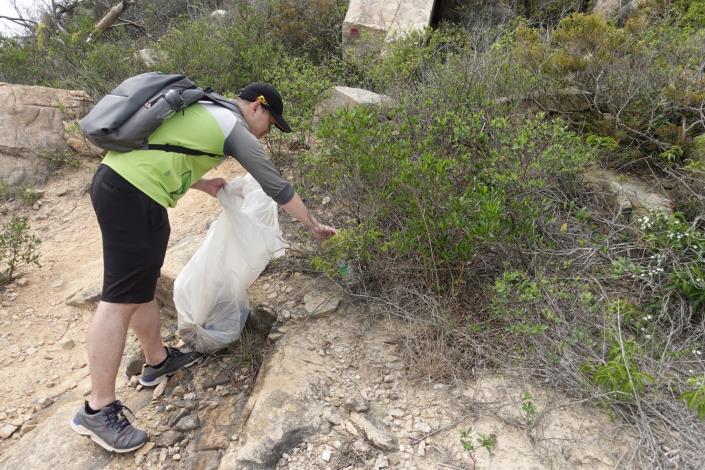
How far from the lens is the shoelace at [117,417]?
81.8 inches

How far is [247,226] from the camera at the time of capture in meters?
2.43

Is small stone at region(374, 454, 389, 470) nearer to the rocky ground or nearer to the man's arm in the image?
the rocky ground

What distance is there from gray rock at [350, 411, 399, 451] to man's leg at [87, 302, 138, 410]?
1.03 m

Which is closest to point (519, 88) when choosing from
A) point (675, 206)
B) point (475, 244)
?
point (675, 206)

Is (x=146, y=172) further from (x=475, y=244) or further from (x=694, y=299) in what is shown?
(x=694, y=299)

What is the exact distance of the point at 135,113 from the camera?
6.30 ft

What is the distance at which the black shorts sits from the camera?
195 cm

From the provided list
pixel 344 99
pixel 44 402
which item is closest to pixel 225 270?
pixel 44 402

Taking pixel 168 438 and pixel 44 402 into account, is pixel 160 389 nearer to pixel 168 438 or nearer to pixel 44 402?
pixel 168 438

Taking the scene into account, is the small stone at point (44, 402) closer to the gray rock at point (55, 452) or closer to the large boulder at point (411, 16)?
the gray rock at point (55, 452)

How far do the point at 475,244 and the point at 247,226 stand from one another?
1119 millimetres

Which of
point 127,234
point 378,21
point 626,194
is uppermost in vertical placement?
point 378,21

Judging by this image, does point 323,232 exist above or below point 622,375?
above

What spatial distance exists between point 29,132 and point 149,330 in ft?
13.5
